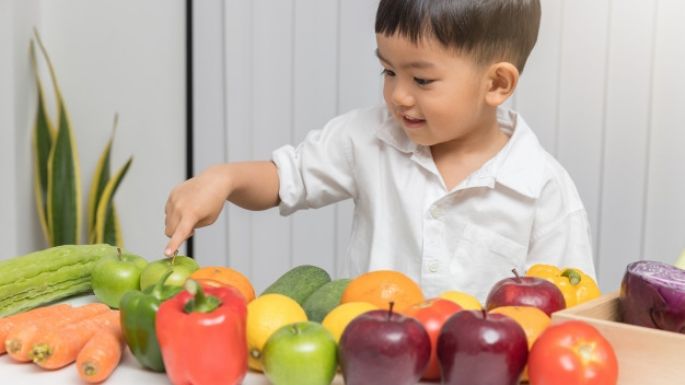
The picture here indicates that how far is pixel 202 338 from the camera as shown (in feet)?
3.75

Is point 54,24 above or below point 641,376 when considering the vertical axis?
above

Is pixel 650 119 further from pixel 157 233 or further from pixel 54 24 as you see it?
pixel 54 24

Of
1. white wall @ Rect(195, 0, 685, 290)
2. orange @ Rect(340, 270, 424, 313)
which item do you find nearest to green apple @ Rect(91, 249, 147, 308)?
orange @ Rect(340, 270, 424, 313)

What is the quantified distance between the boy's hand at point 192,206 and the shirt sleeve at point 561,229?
0.64m

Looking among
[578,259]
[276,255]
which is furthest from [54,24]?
[578,259]

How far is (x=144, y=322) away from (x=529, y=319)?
1.58 feet

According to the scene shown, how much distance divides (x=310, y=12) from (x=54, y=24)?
962 millimetres

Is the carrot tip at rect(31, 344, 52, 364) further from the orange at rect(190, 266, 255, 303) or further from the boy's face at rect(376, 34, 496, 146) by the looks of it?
the boy's face at rect(376, 34, 496, 146)

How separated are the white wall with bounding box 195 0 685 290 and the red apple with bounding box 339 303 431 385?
204 cm

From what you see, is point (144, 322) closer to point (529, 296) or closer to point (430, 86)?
point (529, 296)

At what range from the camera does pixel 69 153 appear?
11.2 feet

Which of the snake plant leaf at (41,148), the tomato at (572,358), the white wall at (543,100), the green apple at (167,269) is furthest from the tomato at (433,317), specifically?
the snake plant leaf at (41,148)

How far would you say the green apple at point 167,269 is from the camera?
1462mm

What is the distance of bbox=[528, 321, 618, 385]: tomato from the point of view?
110cm
